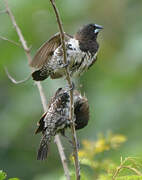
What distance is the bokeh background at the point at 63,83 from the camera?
18.3ft

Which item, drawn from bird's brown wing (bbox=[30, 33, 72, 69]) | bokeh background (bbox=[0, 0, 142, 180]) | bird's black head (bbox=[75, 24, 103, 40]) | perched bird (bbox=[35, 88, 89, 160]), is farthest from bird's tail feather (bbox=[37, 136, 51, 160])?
bokeh background (bbox=[0, 0, 142, 180])

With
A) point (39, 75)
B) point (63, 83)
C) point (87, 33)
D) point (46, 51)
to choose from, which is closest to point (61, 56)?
point (46, 51)

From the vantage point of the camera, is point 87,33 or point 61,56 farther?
point 87,33

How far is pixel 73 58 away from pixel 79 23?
2.27 m

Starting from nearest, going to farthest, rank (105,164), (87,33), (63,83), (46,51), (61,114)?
1. (105,164)
2. (46,51)
3. (87,33)
4. (61,114)
5. (63,83)

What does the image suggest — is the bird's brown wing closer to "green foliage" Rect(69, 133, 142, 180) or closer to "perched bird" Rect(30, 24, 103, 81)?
"perched bird" Rect(30, 24, 103, 81)

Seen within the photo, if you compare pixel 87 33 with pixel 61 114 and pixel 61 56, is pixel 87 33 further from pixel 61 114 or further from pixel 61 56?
pixel 61 114

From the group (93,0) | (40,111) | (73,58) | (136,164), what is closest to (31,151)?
(40,111)

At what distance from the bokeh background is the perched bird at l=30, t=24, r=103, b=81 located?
4.37 feet

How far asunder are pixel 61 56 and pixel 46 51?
121 millimetres

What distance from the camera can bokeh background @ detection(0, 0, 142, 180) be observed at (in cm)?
557

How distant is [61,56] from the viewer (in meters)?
4.05

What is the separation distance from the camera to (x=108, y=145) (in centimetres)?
375

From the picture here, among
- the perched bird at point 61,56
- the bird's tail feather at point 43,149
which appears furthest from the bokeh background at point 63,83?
the perched bird at point 61,56
